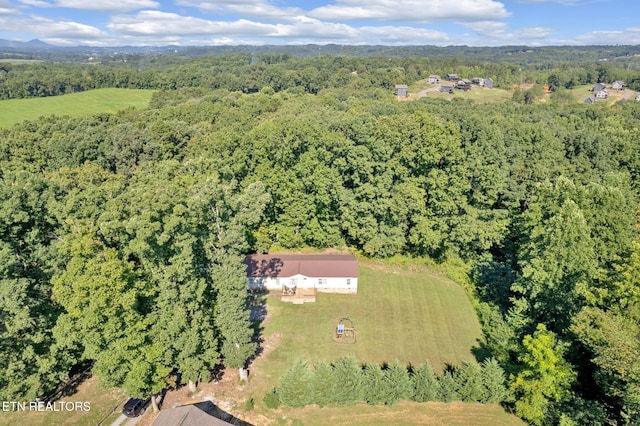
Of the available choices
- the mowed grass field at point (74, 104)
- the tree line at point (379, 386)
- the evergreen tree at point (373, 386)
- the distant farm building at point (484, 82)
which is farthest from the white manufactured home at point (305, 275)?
the distant farm building at point (484, 82)

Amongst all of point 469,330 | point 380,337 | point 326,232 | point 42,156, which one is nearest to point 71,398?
point 380,337

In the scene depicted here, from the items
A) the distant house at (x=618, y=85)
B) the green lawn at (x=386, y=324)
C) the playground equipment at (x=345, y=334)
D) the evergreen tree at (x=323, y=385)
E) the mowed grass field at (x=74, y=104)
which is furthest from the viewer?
the distant house at (x=618, y=85)

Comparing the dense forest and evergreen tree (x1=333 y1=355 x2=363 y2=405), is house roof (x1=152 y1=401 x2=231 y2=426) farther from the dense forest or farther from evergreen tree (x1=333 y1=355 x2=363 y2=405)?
evergreen tree (x1=333 y1=355 x2=363 y2=405)

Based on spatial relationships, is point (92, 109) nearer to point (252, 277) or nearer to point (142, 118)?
point (142, 118)

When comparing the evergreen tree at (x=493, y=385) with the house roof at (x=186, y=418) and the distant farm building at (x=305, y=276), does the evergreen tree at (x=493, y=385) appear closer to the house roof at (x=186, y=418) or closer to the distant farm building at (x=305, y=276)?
the distant farm building at (x=305, y=276)

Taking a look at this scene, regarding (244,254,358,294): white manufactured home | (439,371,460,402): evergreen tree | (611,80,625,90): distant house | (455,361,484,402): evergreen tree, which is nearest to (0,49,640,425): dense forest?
(455,361,484,402): evergreen tree

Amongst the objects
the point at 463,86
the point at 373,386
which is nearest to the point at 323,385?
the point at 373,386

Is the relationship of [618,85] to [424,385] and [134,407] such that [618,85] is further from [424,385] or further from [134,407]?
[134,407]
